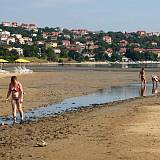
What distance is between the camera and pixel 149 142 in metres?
10.2

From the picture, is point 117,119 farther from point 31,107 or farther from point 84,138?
point 31,107

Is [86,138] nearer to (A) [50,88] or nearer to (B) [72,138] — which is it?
(B) [72,138]

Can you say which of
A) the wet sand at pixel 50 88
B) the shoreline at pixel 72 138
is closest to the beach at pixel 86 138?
the shoreline at pixel 72 138

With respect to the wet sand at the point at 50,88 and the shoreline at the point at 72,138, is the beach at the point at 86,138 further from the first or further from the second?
the wet sand at the point at 50,88

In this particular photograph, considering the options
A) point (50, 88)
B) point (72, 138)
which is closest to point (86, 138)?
point (72, 138)

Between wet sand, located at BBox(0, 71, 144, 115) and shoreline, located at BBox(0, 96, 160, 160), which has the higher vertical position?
shoreline, located at BBox(0, 96, 160, 160)

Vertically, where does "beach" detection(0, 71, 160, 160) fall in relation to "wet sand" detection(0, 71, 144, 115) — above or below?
above

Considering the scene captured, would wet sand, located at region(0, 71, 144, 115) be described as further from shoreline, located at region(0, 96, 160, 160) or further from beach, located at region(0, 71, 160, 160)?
beach, located at region(0, 71, 160, 160)

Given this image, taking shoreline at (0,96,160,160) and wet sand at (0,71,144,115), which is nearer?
shoreline at (0,96,160,160)

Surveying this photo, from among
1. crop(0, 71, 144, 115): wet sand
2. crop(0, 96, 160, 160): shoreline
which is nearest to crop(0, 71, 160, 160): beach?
crop(0, 96, 160, 160): shoreline

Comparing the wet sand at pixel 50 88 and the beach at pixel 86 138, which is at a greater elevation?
the beach at pixel 86 138

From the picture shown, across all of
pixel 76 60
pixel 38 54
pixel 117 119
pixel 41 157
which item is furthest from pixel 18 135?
pixel 76 60

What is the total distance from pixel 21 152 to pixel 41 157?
0.73m

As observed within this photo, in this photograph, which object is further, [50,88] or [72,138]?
[50,88]
